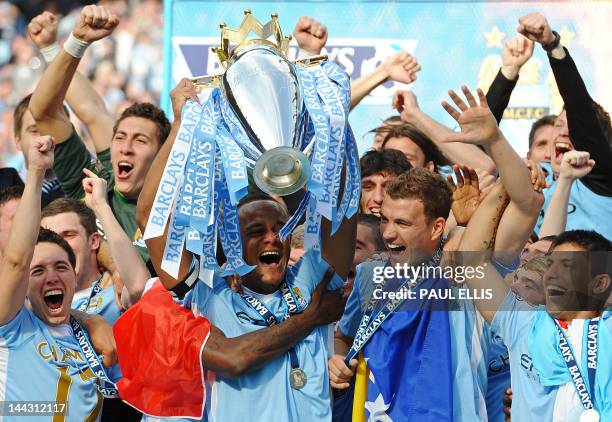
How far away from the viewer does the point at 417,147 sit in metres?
5.78

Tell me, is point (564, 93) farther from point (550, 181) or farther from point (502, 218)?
point (502, 218)

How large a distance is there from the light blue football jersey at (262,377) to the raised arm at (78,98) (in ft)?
6.06

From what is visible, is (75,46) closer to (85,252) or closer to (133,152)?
(133,152)

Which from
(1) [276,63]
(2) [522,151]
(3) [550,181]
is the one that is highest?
(2) [522,151]

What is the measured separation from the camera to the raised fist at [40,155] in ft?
14.3

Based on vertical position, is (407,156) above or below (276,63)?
above

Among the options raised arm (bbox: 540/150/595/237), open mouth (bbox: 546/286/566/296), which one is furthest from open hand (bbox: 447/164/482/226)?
raised arm (bbox: 540/150/595/237)

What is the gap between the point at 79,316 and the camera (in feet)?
15.5

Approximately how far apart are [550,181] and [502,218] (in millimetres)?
1447

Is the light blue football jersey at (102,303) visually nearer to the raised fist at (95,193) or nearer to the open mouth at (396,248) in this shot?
the raised fist at (95,193)

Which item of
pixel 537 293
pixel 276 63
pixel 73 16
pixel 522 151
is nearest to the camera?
pixel 276 63

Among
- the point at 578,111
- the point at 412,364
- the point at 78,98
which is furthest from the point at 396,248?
the point at 78,98

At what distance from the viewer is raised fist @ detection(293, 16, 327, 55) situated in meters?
4.91

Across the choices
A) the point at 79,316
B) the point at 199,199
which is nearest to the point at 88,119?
the point at 79,316
